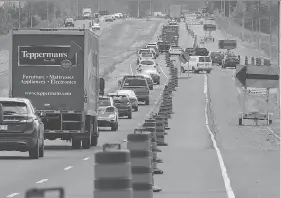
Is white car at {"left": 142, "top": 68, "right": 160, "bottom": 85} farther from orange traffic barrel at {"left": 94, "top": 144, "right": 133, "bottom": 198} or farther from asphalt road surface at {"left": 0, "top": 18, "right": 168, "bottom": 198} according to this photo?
orange traffic barrel at {"left": 94, "top": 144, "right": 133, "bottom": 198}

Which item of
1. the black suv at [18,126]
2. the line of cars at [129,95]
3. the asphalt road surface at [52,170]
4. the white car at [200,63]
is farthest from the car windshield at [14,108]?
the white car at [200,63]

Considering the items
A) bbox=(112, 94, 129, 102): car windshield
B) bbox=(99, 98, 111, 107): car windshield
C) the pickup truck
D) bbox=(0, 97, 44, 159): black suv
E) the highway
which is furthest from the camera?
the pickup truck

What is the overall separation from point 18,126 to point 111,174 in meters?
19.1

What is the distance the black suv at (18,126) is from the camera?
31.6 metres

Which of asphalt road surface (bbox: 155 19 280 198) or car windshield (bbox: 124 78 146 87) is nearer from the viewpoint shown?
asphalt road surface (bbox: 155 19 280 198)

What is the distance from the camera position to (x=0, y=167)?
96.2ft

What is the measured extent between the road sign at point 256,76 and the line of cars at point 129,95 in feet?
18.4

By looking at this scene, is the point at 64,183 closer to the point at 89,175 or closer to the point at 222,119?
the point at 89,175

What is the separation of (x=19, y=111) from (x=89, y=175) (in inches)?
217

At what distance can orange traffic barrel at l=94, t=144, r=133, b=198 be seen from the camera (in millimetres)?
12906

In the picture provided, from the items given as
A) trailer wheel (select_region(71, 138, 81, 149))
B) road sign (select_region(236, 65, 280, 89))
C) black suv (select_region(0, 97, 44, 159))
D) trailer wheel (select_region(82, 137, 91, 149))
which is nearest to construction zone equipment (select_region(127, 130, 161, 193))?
black suv (select_region(0, 97, 44, 159))

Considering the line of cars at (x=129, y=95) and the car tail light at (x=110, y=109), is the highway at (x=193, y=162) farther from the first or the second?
the car tail light at (x=110, y=109)

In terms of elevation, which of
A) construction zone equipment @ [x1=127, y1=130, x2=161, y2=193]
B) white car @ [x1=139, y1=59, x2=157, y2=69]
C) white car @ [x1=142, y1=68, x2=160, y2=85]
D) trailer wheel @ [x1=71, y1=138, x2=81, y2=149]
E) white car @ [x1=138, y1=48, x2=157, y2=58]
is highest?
white car @ [x1=138, y1=48, x2=157, y2=58]

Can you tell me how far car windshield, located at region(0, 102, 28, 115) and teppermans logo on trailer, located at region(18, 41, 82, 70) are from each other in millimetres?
6027
